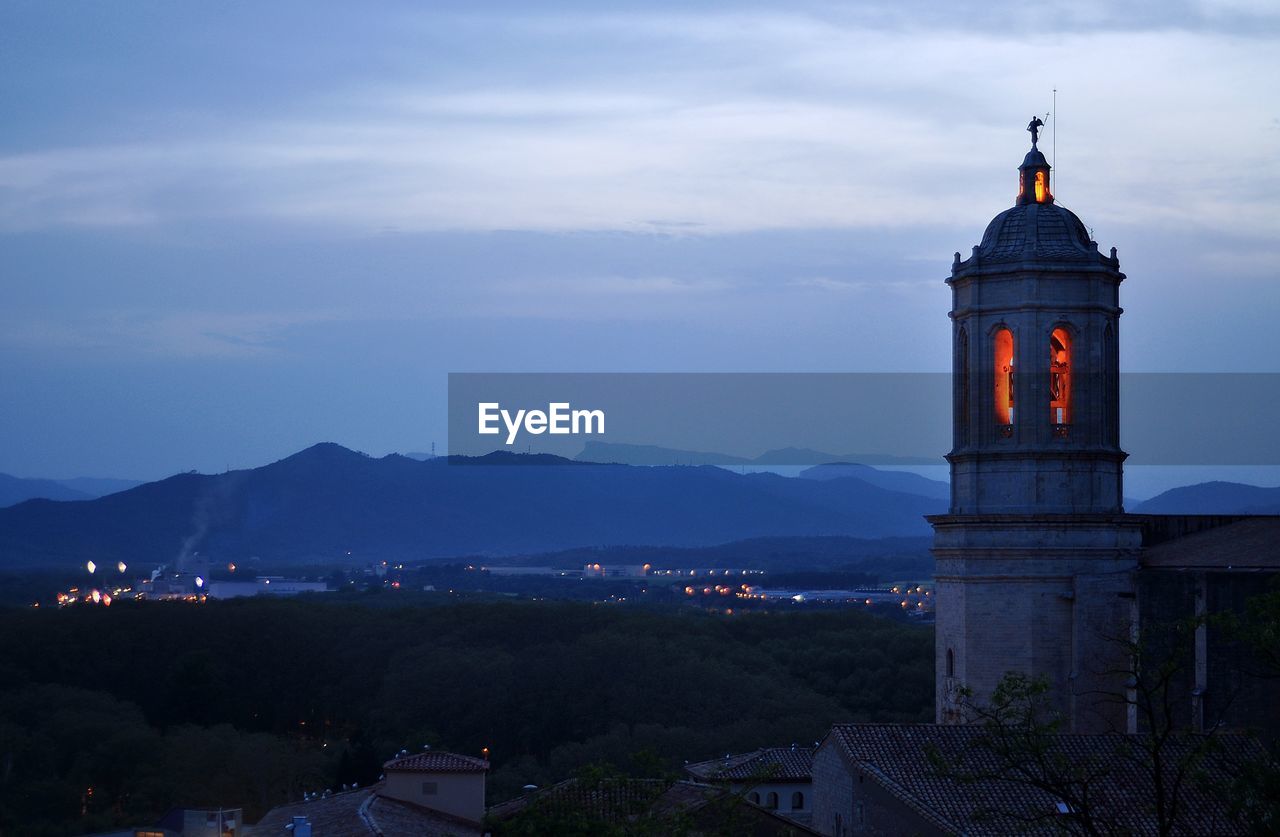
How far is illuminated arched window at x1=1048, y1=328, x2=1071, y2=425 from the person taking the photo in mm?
37219

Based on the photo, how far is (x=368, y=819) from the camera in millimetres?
34438

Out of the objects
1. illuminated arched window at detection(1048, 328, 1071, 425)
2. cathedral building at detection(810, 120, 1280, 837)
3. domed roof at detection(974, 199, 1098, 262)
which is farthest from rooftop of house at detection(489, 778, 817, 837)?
domed roof at detection(974, 199, 1098, 262)

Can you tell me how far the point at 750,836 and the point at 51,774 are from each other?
142 ft

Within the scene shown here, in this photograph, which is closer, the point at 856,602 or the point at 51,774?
the point at 51,774

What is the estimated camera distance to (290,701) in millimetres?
87625

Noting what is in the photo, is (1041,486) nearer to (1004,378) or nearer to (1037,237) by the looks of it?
(1004,378)

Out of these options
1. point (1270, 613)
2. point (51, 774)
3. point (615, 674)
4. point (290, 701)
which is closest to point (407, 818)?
point (1270, 613)

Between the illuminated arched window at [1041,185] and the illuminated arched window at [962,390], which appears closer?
the illuminated arched window at [962,390]

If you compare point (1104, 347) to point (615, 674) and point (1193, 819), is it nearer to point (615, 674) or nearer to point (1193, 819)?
point (1193, 819)

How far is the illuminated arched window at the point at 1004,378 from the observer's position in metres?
37.3

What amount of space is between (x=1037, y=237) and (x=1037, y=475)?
4515mm

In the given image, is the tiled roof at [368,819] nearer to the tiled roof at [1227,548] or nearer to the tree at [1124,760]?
the tree at [1124,760]

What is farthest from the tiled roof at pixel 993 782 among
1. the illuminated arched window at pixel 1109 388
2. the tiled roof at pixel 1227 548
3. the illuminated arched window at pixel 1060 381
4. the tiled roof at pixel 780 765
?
the tiled roof at pixel 780 765

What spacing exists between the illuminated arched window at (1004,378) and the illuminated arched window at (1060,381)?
2.57 ft
